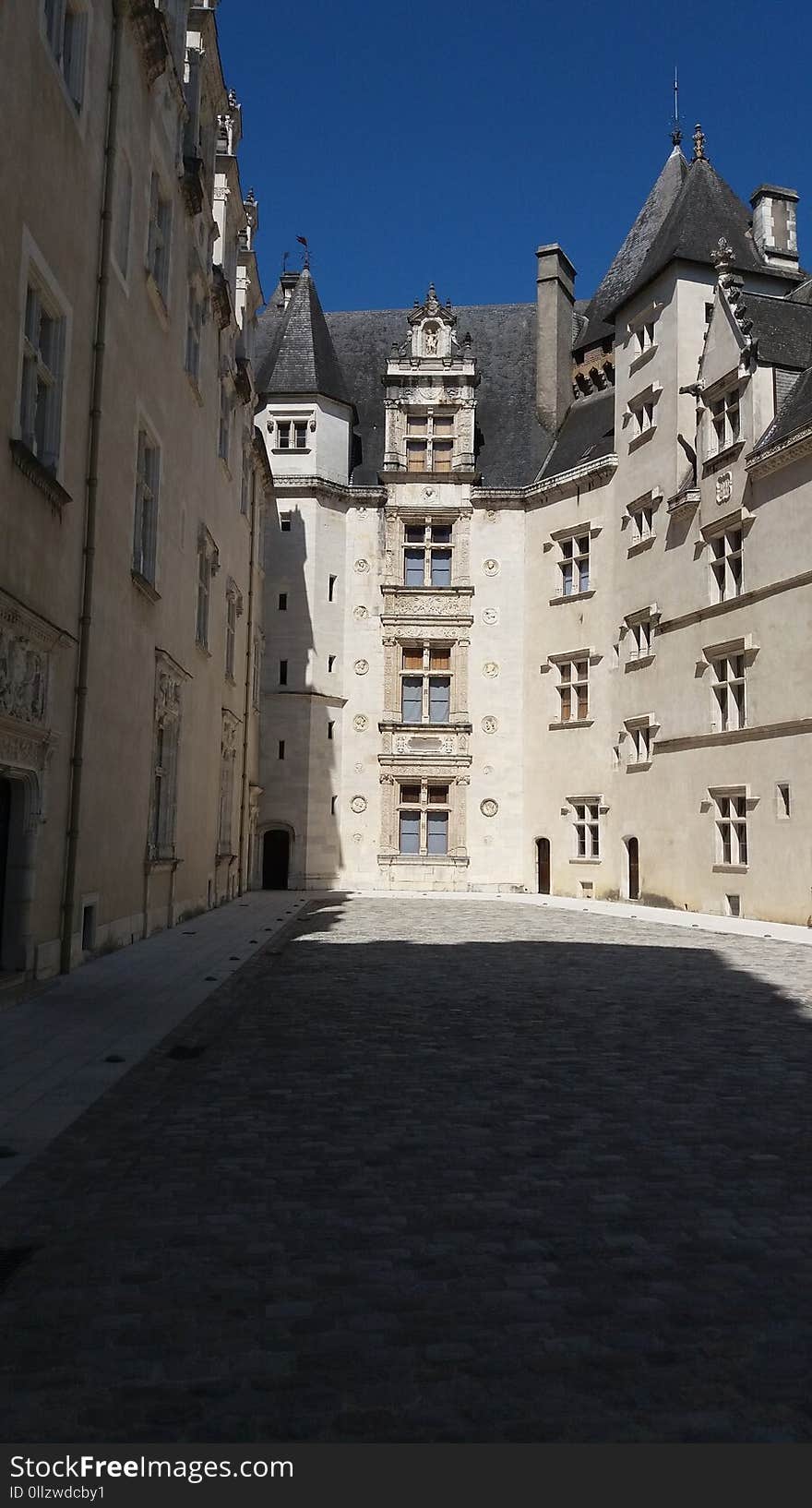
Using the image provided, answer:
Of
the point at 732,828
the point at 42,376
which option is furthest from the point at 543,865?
the point at 42,376

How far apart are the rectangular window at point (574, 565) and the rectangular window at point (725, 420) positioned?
6.39 meters

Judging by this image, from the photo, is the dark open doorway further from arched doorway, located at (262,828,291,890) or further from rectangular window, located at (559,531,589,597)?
rectangular window, located at (559,531,589,597)

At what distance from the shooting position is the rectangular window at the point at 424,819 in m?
35.2

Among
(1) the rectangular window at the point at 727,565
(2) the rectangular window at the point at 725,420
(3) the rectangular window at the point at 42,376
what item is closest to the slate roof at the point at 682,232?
(2) the rectangular window at the point at 725,420

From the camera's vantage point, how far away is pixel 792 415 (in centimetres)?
2448

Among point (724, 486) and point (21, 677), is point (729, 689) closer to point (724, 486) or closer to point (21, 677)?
point (724, 486)

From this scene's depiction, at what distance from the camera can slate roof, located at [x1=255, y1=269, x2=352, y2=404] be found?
36.3m

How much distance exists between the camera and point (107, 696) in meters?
13.4

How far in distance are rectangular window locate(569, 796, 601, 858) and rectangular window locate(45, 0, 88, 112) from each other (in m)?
23.3

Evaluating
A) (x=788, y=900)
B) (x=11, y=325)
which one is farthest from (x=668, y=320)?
(x=11, y=325)

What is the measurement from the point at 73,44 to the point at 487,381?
29.4 m

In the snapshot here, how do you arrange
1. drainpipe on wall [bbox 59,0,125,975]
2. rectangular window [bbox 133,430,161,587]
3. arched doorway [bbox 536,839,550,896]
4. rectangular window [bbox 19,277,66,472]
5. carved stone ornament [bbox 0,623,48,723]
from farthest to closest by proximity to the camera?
arched doorway [bbox 536,839,550,896] < rectangular window [bbox 133,430,161,587] < drainpipe on wall [bbox 59,0,125,975] < rectangular window [bbox 19,277,66,472] < carved stone ornament [bbox 0,623,48,723]

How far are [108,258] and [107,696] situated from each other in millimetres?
4989

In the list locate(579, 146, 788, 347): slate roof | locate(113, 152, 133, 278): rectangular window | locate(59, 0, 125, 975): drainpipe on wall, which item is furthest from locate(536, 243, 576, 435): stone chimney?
locate(59, 0, 125, 975): drainpipe on wall
